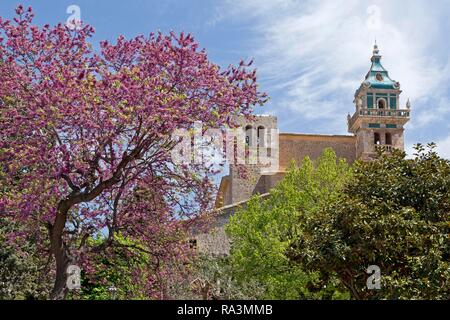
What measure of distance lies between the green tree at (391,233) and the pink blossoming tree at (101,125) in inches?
141

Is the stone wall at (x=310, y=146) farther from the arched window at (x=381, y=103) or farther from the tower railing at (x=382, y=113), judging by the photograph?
the arched window at (x=381, y=103)

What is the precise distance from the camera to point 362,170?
17750 mm

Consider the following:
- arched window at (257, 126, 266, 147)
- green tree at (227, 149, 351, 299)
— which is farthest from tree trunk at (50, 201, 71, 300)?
arched window at (257, 126, 266, 147)

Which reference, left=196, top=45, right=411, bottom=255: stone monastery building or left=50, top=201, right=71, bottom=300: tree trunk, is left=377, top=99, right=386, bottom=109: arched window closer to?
left=196, top=45, right=411, bottom=255: stone monastery building

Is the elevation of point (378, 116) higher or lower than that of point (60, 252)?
higher

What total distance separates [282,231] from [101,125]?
14361mm

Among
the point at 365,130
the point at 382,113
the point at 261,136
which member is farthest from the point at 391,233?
the point at 382,113

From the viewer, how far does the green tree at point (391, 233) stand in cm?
1468

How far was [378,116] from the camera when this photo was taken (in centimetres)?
5000

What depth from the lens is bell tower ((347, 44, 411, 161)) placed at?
1955 inches

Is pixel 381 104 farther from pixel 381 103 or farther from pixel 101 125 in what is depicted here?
pixel 101 125

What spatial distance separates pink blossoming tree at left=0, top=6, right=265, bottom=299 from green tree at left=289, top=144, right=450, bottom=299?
3587 mm

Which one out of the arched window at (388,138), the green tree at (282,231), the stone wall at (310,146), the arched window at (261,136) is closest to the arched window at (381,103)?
the arched window at (388,138)
